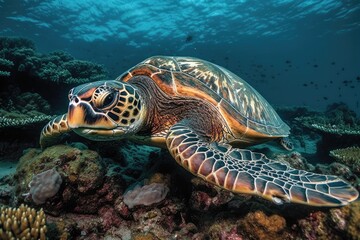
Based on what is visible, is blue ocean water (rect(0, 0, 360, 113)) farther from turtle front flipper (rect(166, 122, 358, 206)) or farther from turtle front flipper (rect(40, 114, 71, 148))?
turtle front flipper (rect(166, 122, 358, 206))

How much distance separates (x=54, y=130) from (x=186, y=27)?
25.0m

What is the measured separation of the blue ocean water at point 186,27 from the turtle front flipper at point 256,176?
14.3m

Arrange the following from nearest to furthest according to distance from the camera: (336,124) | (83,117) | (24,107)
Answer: (83,117) < (24,107) < (336,124)

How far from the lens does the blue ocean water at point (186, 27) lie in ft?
69.2

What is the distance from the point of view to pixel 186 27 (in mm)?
25938

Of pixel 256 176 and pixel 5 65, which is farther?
pixel 5 65

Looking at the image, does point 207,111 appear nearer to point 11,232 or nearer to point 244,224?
point 244,224

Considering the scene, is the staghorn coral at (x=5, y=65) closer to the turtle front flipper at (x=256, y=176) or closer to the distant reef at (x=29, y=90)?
the distant reef at (x=29, y=90)

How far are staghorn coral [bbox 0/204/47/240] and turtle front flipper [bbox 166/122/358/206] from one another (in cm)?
135

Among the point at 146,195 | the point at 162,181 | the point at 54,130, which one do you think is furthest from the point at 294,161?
the point at 54,130

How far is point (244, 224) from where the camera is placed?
208 cm

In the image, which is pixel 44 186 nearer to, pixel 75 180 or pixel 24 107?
pixel 75 180

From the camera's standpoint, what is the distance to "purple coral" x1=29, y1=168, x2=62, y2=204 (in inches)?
100

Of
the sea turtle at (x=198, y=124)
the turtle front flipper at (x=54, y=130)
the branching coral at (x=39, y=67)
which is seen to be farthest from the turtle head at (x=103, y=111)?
the branching coral at (x=39, y=67)
